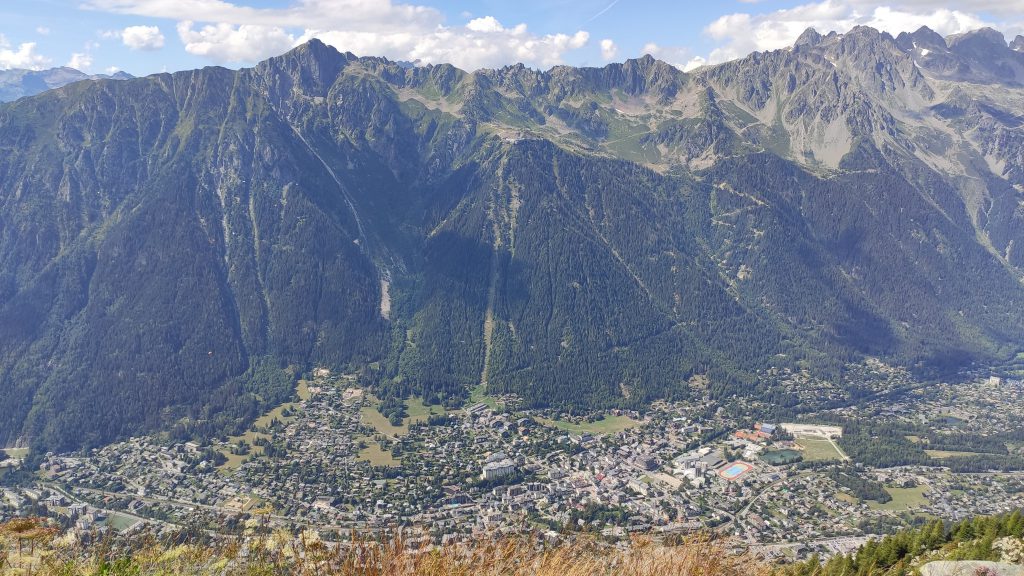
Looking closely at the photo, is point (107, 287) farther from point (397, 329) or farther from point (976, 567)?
point (976, 567)

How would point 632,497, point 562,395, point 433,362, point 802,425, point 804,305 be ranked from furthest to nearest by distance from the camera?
point 804,305, point 433,362, point 562,395, point 802,425, point 632,497

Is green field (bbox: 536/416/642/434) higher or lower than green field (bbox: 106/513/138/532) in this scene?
higher

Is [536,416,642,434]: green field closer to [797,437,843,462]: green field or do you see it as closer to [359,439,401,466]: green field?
[797,437,843,462]: green field

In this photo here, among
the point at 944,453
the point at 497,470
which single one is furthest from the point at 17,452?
the point at 944,453


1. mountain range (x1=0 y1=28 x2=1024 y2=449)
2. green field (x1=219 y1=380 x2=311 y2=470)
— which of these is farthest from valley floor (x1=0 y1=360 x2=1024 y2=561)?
mountain range (x1=0 y1=28 x2=1024 y2=449)

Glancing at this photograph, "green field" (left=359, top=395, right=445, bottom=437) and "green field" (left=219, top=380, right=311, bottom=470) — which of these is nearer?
"green field" (left=219, top=380, right=311, bottom=470)

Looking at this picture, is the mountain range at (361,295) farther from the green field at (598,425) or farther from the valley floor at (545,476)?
the valley floor at (545,476)

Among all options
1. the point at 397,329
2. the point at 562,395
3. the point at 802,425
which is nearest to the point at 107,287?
the point at 397,329
